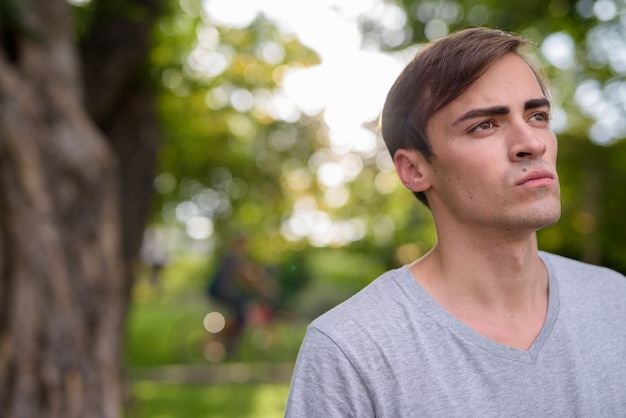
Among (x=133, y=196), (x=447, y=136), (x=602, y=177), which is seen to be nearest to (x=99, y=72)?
(x=133, y=196)

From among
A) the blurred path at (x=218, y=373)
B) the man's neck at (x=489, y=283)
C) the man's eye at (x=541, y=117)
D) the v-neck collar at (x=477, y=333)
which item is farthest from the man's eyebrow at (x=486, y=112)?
Result: the blurred path at (x=218, y=373)

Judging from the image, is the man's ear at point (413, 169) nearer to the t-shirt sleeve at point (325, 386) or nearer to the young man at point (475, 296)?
the young man at point (475, 296)

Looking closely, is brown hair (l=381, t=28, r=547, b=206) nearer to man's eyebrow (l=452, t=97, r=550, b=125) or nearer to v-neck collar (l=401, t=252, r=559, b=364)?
man's eyebrow (l=452, t=97, r=550, b=125)

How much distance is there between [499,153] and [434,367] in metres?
0.53

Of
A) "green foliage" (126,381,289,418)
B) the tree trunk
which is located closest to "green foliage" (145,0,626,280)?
the tree trunk

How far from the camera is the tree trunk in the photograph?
5484mm

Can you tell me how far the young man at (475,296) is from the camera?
5.77 ft

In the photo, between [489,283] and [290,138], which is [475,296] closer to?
[489,283]

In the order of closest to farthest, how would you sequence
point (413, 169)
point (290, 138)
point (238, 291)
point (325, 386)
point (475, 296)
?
point (325, 386) < point (475, 296) < point (413, 169) < point (238, 291) < point (290, 138)

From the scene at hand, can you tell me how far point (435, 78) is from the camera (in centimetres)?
199

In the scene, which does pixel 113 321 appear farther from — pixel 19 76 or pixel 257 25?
pixel 257 25

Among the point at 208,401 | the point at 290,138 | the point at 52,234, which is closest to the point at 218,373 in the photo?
the point at 208,401

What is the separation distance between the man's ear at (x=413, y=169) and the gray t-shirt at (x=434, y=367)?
0.87ft

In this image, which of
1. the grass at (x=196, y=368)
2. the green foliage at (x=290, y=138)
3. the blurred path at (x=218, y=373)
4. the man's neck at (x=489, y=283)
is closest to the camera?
the man's neck at (x=489, y=283)
